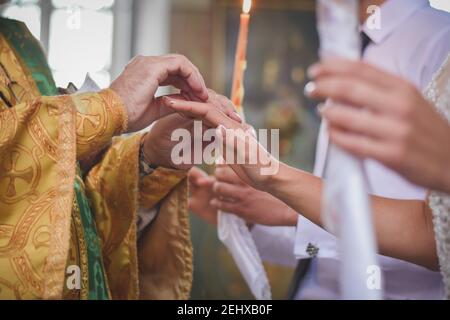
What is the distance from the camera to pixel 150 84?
1124mm

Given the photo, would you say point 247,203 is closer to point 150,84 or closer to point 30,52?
point 150,84

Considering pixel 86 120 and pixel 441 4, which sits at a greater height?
pixel 441 4

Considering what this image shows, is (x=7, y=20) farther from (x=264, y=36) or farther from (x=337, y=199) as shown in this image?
(x=264, y=36)

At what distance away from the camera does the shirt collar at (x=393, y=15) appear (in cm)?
149

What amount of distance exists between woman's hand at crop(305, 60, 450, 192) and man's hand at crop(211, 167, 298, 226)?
921mm

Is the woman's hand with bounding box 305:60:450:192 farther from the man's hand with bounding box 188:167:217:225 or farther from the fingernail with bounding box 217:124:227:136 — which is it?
the man's hand with bounding box 188:167:217:225

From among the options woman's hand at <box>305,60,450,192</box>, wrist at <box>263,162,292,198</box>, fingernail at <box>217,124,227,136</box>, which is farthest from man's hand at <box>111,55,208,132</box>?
woman's hand at <box>305,60,450,192</box>

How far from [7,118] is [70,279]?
1.03ft

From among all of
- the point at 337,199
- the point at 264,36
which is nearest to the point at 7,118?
the point at 337,199

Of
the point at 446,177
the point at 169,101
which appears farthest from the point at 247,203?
the point at 446,177

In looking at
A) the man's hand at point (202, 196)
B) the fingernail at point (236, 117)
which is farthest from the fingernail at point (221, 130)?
the man's hand at point (202, 196)

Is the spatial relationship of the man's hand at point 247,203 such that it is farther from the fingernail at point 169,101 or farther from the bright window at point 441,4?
the bright window at point 441,4

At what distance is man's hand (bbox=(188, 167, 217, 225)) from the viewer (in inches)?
65.6

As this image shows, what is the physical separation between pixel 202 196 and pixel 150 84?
626mm
